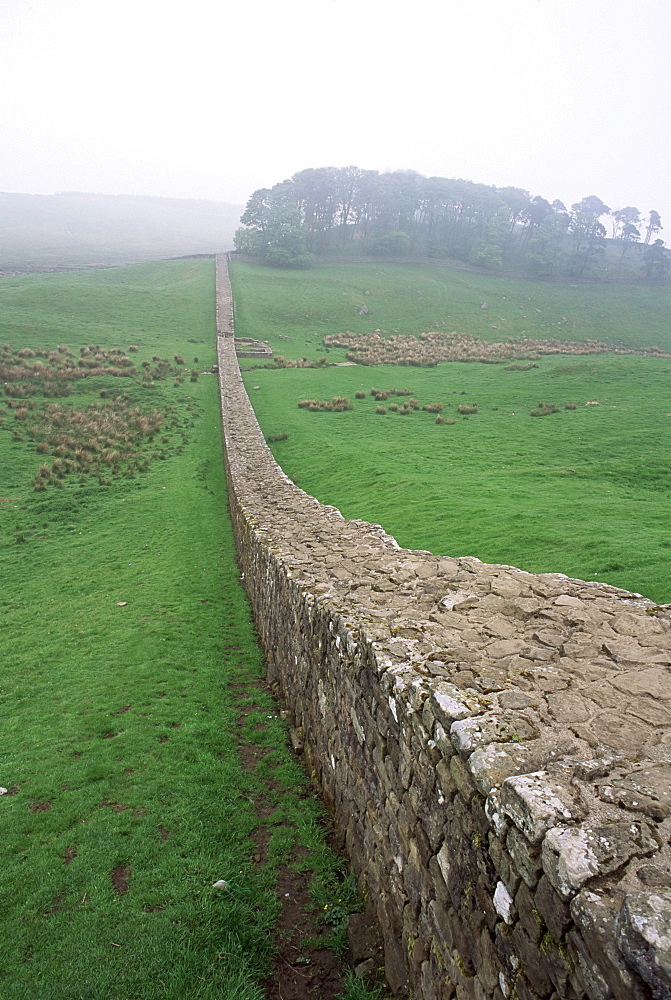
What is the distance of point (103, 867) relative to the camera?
21.0ft

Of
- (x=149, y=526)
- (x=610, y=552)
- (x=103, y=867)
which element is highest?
(x=610, y=552)

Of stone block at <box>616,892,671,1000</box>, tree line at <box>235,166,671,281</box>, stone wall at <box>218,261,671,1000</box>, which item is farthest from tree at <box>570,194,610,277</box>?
stone block at <box>616,892,671,1000</box>

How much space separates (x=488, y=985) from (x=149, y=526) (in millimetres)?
17434

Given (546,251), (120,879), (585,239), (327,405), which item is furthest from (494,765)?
(585,239)

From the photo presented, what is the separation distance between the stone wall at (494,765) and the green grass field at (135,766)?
4.03 feet

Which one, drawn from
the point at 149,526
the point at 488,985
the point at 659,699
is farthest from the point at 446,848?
the point at 149,526

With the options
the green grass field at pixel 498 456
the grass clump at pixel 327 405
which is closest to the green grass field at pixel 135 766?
the green grass field at pixel 498 456

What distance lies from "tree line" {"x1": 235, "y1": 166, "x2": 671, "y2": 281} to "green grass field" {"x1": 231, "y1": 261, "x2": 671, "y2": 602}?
4708 centimetres

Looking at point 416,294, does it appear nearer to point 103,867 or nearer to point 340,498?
point 340,498

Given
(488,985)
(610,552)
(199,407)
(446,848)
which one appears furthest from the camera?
(199,407)

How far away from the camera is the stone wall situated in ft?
9.34

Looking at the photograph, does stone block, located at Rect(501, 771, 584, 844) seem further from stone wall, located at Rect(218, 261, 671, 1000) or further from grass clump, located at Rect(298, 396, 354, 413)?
grass clump, located at Rect(298, 396, 354, 413)

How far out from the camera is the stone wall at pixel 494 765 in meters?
2.85

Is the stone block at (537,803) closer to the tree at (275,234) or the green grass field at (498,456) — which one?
the green grass field at (498,456)
